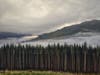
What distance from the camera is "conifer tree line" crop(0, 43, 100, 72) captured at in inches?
4948

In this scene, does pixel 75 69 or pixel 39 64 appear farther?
pixel 39 64

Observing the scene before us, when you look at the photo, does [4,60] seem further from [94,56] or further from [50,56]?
[94,56]

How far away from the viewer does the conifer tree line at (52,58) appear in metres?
126

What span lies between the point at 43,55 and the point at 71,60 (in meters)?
12.0

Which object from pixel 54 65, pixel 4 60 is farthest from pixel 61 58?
pixel 4 60

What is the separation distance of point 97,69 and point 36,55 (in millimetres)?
26090

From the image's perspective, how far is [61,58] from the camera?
132875 mm

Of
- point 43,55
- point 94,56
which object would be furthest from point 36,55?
point 94,56

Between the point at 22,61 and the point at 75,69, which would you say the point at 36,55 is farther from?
the point at 75,69

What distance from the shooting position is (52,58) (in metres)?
134

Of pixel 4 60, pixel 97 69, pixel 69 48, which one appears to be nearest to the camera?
pixel 97 69

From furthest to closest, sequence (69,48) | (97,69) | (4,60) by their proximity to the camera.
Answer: (4,60), (69,48), (97,69)

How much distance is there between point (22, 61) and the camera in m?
138

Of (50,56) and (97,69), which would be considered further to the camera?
(50,56)
